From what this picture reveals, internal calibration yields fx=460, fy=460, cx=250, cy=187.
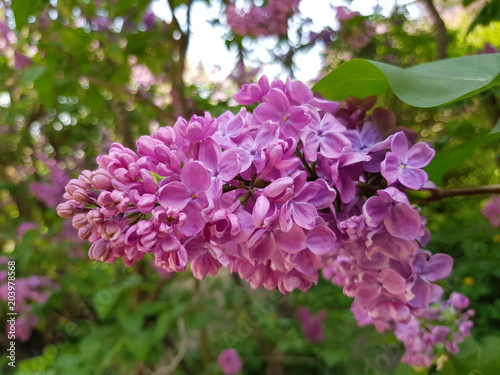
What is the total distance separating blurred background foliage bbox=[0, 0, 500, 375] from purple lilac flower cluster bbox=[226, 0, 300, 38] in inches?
3.6

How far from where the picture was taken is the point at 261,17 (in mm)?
1991

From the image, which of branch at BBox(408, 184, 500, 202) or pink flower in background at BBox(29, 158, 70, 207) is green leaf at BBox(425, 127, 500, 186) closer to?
branch at BBox(408, 184, 500, 202)

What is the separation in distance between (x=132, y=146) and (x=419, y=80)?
61.5 inches

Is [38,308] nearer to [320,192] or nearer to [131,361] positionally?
[131,361]

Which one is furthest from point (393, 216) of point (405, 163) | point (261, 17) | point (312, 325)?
point (312, 325)

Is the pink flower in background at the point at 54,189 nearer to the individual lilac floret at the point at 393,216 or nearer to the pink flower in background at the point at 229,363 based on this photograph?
the pink flower in background at the point at 229,363

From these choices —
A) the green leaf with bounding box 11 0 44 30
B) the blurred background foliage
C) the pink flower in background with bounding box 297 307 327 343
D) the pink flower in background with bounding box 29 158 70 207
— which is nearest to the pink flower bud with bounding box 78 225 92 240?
the blurred background foliage

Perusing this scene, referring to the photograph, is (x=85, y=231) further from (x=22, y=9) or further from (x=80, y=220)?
(x=22, y=9)

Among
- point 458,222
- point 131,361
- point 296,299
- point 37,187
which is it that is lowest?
point 458,222

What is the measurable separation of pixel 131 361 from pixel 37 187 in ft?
2.71

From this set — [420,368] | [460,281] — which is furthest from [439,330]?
[460,281]

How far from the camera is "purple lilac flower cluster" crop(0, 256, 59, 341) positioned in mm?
1844

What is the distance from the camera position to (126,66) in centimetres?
176

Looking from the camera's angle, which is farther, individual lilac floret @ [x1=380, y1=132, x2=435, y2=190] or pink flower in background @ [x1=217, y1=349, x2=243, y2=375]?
pink flower in background @ [x1=217, y1=349, x2=243, y2=375]
